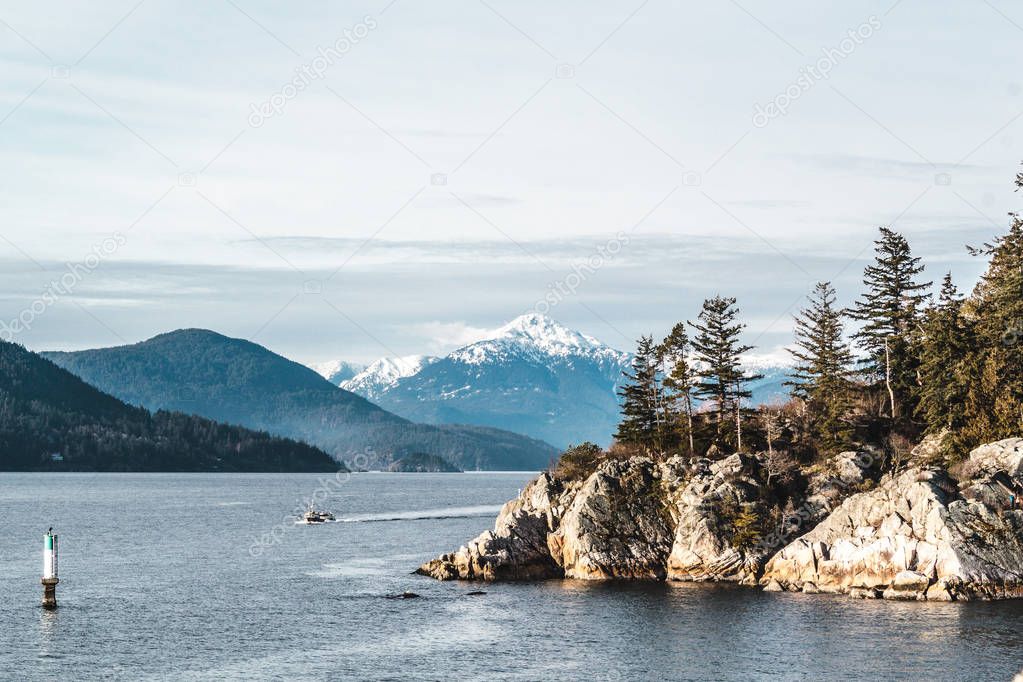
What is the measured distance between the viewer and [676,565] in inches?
3556

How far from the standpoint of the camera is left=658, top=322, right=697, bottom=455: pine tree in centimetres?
10900

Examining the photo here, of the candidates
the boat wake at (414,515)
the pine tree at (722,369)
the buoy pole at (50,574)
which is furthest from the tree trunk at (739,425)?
the boat wake at (414,515)

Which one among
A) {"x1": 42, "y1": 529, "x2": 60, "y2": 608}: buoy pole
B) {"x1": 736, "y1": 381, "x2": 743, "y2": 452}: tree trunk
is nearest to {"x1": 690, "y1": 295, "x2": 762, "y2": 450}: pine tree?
{"x1": 736, "y1": 381, "x2": 743, "y2": 452}: tree trunk

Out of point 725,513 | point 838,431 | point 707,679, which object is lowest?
point 707,679

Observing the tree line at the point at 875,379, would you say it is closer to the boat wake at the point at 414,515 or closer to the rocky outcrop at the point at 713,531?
the rocky outcrop at the point at 713,531

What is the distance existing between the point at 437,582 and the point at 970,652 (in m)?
44.6

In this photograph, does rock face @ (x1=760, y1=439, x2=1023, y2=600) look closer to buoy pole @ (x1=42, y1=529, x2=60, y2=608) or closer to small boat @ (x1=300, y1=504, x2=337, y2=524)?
buoy pole @ (x1=42, y1=529, x2=60, y2=608)

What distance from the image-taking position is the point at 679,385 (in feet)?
359

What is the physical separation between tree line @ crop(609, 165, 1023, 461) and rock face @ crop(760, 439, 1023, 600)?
7.39 meters

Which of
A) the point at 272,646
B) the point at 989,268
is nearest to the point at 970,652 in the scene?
the point at 272,646

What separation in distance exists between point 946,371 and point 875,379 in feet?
71.2

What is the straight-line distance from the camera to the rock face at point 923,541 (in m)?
76.3

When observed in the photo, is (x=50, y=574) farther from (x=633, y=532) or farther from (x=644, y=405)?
(x=644, y=405)

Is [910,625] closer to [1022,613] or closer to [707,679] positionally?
[1022,613]
